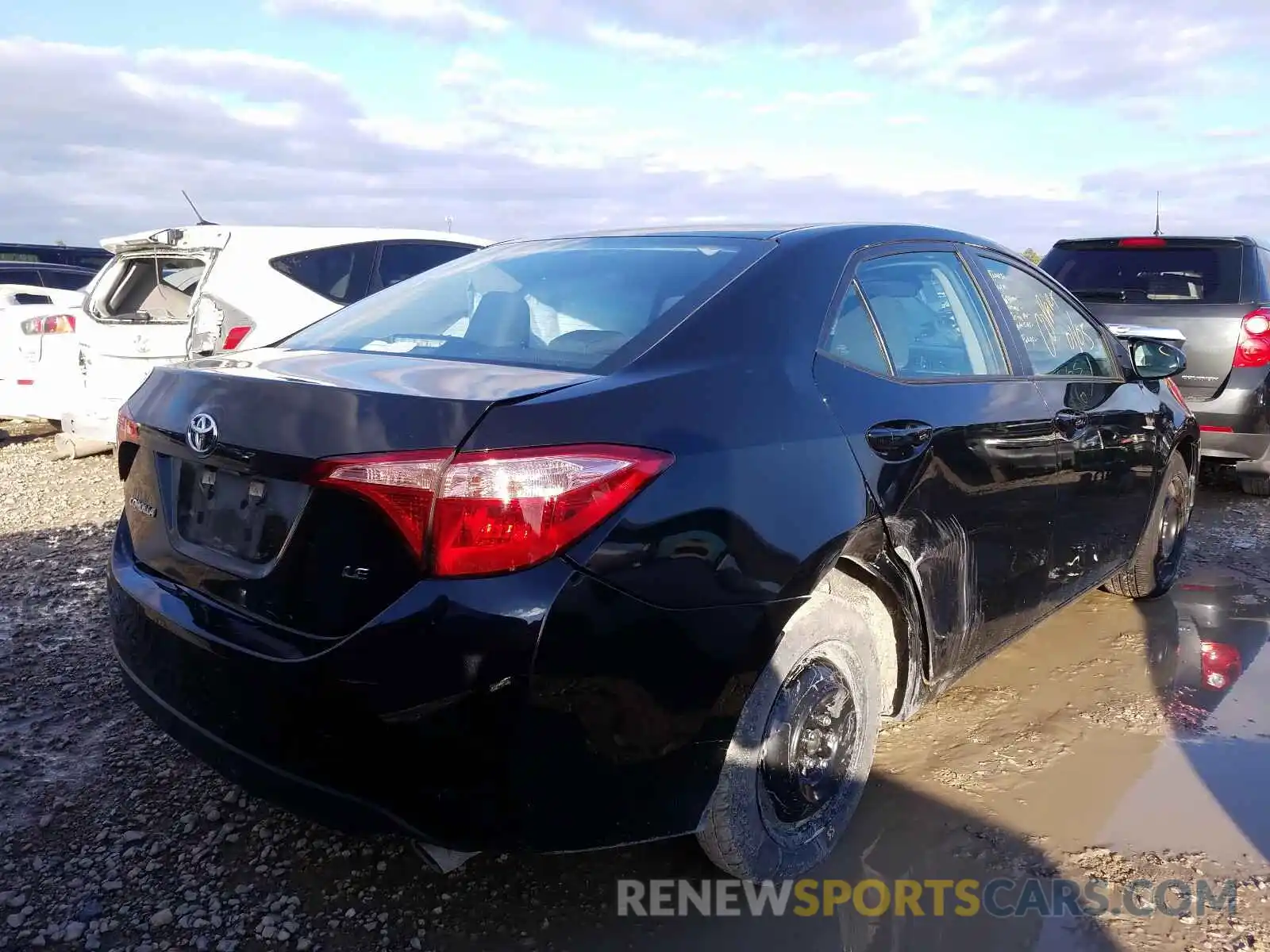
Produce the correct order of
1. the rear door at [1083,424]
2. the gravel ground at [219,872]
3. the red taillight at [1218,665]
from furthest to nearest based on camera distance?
the red taillight at [1218,665] → the rear door at [1083,424] → the gravel ground at [219,872]

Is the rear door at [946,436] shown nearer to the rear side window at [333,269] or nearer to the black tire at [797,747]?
the black tire at [797,747]

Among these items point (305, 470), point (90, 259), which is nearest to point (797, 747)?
point (305, 470)

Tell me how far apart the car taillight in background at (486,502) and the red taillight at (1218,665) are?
9.78 feet

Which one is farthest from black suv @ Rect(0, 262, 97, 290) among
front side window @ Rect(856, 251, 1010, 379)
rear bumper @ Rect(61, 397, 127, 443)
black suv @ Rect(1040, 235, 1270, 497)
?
front side window @ Rect(856, 251, 1010, 379)

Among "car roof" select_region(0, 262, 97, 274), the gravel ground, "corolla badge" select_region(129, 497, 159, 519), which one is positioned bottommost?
the gravel ground

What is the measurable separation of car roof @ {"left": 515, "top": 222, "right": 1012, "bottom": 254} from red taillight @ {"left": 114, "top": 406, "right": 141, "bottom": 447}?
1.37 m

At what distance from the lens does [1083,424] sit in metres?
3.35

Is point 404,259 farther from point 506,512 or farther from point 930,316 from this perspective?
point 506,512

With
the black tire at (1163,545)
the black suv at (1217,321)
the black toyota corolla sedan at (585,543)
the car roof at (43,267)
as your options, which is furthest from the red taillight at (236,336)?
the car roof at (43,267)

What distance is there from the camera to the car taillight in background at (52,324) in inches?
285

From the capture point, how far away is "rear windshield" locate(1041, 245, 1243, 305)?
608 cm

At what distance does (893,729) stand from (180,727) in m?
2.20

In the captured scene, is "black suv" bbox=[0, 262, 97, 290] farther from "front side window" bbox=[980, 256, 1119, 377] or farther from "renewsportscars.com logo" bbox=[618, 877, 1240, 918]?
"renewsportscars.com logo" bbox=[618, 877, 1240, 918]

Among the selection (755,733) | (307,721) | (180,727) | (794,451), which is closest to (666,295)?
(794,451)
